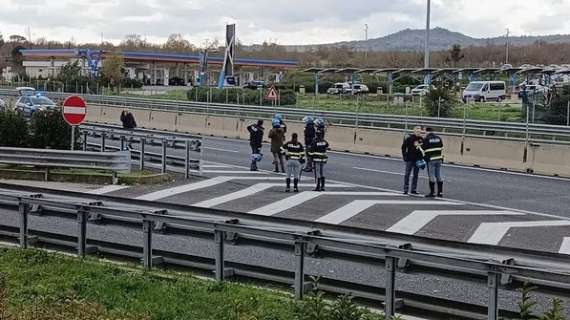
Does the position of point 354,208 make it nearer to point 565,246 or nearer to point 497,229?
point 497,229

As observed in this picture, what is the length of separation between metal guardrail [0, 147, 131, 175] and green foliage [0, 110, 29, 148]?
6.50ft

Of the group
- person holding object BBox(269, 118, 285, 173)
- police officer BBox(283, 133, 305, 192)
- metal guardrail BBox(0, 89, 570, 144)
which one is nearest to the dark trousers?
police officer BBox(283, 133, 305, 192)

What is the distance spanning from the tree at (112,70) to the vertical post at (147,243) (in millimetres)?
80567

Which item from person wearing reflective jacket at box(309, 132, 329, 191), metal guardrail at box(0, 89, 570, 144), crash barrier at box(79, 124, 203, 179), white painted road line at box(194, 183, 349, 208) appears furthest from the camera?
metal guardrail at box(0, 89, 570, 144)

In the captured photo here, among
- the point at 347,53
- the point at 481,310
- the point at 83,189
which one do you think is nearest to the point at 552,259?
the point at 481,310

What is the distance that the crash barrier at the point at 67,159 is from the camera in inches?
808

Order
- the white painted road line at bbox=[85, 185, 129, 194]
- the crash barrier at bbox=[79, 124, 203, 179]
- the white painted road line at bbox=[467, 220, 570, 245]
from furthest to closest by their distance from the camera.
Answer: the crash barrier at bbox=[79, 124, 203, 179]
the white painted road line at bbox=[85, 185, 129, 194]
the white painted road line at bbox=[467, 220, 570, 245]

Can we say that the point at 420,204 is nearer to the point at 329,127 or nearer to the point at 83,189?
the point at 83,189

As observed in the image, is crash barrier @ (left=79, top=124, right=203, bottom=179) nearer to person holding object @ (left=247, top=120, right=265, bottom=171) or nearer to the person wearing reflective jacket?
person holding object @ (left=247, top=120, right=265, bottom=171)

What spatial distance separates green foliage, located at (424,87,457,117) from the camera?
4103 centimetres

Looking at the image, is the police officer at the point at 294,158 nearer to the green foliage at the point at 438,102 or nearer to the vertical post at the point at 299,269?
the vertical post at the point at 299,269

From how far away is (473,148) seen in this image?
27.6m

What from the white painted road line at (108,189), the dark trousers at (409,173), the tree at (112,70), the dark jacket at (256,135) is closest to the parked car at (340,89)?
the tree at (112,70)

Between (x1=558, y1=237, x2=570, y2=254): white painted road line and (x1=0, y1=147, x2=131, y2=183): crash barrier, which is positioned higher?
(x1=0, y1=147, x2=131, y2=183): crash barrier
